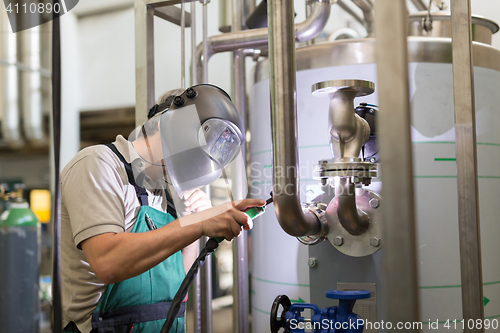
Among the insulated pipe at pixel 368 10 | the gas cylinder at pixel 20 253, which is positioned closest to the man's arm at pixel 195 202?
the gas cylinder at pixel 20 253

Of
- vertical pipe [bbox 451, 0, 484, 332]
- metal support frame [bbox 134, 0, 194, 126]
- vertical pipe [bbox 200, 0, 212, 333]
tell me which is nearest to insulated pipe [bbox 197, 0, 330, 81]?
vertical pipe [bbox 200, 0, 212, 333]

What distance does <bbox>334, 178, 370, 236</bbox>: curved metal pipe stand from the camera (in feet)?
3.31

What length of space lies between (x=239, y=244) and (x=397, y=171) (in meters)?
1.02

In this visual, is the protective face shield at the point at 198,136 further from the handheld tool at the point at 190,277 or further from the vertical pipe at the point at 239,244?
the vertical pipe at the point at 239,244

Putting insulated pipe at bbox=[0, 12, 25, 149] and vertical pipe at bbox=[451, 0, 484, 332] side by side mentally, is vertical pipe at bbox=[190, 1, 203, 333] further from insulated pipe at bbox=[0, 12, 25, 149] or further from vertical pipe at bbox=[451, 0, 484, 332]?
vertical pipe at bbox=[451, 0, 484, 332]

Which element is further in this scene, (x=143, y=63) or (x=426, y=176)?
(x=143, y=63)

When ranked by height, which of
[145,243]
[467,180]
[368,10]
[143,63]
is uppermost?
[368,10]

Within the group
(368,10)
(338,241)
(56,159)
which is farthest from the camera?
(368,10)

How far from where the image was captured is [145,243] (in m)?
0.89

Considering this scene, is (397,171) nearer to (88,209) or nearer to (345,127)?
(345,127)

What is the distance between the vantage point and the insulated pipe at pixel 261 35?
4.37 ft

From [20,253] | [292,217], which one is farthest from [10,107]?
[292,217]

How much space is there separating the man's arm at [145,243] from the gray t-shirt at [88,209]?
1.2 inches

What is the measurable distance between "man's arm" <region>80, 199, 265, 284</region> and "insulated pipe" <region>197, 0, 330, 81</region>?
2.06 feet
